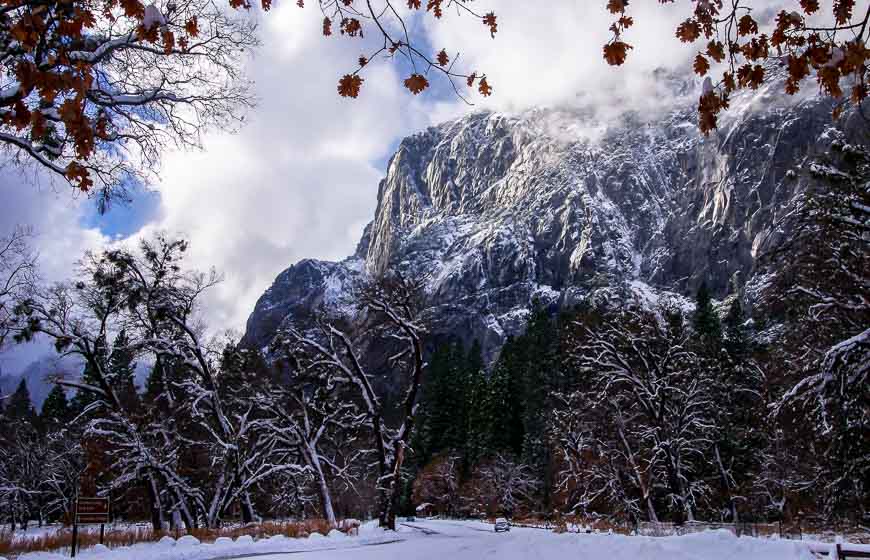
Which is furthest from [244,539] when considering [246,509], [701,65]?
[701,65]

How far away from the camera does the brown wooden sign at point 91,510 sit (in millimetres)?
12422

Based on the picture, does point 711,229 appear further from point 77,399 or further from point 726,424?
point 77,399

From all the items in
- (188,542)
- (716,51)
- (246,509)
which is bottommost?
(246,509)

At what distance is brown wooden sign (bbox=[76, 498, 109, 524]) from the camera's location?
12422 mm

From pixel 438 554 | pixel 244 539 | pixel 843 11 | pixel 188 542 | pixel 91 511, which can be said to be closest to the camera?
pixel 843 11

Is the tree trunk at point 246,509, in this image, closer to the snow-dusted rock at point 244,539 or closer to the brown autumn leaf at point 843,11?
the snow-dusted rock at point 244,539

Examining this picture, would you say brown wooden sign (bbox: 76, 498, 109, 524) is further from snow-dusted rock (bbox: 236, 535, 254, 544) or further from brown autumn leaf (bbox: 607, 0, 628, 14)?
brown autumn leaf (bbox: 607, 0, 628, 14)

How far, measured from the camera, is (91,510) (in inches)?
500

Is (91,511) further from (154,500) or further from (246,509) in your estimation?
(246,509)

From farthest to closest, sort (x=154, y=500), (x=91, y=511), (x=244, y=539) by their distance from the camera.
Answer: (x=154, y=500) → (x=244, y=539) → (x=91, y=511)

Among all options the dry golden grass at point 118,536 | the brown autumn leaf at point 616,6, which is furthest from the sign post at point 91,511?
the brown autumn leaf at point 616,6

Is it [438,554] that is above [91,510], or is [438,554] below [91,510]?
below

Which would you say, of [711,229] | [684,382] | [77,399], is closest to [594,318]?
[684,382]

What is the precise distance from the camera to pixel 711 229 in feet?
526
